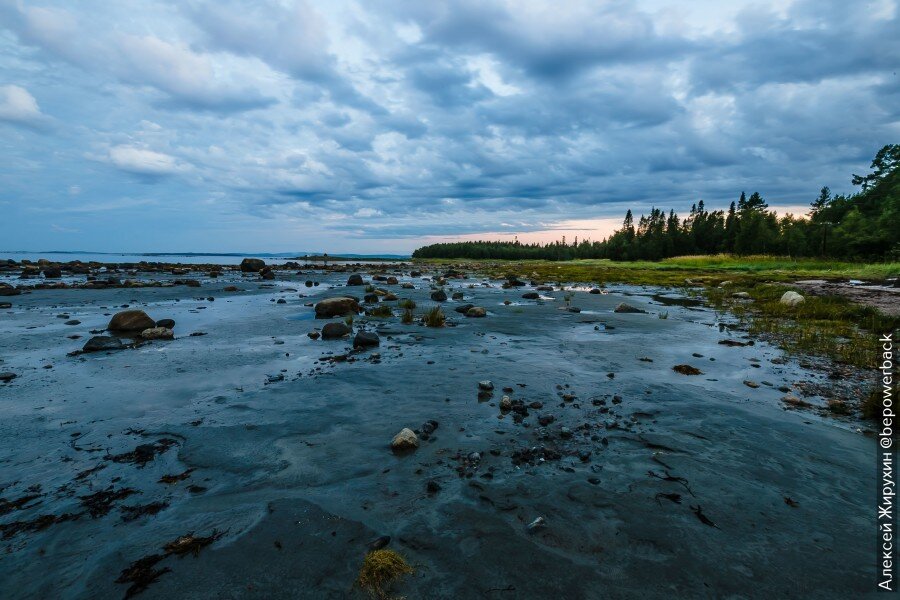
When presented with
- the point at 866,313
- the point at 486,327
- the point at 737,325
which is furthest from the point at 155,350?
the point at 866,313

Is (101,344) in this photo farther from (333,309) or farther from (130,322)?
(333,309)

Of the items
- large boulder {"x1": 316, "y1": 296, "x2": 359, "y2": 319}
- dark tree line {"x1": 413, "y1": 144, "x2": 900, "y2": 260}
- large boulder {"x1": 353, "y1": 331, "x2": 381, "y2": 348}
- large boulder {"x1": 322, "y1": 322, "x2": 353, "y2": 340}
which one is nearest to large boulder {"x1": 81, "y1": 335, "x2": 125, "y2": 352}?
large boulder {"x1": 322, "y1": 322, "x2": 353, "y2": 340}

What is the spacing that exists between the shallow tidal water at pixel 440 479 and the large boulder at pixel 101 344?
44.9 inches

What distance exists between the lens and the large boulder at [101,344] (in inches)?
494

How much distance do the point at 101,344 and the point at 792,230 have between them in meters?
108

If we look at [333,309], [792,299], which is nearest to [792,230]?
[792,299]

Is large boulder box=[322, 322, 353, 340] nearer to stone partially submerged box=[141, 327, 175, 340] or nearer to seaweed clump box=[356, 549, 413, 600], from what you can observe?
stone partially submerged box=[141, 327, 175, 340]

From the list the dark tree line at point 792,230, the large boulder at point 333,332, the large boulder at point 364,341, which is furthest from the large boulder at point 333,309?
the dark tree line at point 792,230

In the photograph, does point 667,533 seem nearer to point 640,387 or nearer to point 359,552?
point 359,552

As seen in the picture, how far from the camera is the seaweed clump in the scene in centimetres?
364

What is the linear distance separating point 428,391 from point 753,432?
252 inches

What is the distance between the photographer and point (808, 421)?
7.32 m

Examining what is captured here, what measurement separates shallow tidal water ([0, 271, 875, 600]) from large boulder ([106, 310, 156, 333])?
4.64 meters

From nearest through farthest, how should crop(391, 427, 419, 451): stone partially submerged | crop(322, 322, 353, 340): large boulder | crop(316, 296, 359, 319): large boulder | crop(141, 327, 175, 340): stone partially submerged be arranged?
crop(391, 427, 419, 451): stone partially submerged < crop(141, 327, 175, 340): stone partially submerged < crop(322, 322, 353, 340): large boulder < crop(316, 296, 359, 319): large boulder
